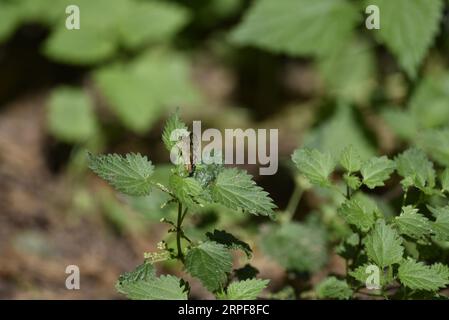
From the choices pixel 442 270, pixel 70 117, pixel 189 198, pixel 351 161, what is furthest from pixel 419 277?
pixel 70 117

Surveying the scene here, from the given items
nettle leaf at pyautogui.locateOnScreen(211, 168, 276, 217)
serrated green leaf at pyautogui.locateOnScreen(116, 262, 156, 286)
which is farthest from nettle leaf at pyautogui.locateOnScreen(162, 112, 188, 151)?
serrated green leaf at pyautogui.locateOnScreen(116, 262, 156, 286)

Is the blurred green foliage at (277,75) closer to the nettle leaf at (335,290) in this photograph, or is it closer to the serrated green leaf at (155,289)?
the nettle leaf at (335,290)

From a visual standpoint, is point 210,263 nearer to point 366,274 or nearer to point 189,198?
point 189,198

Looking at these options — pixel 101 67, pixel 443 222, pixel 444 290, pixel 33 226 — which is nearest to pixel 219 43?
pixel 101 67

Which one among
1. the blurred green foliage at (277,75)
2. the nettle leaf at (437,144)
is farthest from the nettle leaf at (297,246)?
the nettle leaf at (437,144)

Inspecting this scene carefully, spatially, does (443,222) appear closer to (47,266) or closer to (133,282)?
(133,282)
